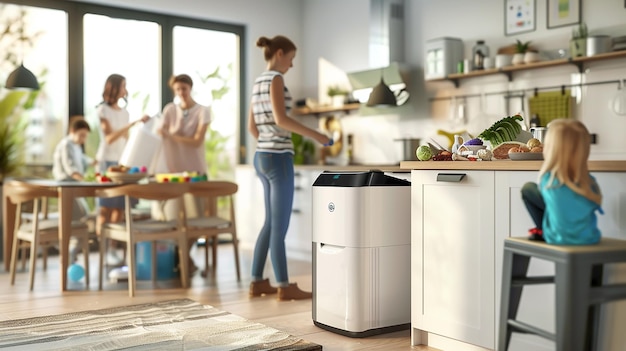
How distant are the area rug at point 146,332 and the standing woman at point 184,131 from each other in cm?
147

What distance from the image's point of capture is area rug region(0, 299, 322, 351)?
2873 mm

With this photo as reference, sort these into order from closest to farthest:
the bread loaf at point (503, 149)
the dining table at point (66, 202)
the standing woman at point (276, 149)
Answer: the bread loaf at point (503, 149)
the standing woman at point (276, 149)
the dining table at point (66, 202)

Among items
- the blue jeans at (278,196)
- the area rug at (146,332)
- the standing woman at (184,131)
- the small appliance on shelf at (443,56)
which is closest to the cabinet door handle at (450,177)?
the area rug at (146,332)

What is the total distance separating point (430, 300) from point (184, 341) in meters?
1.06

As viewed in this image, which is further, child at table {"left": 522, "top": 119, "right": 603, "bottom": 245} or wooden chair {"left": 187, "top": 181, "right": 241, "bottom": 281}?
wooden chair {"left": 187, "top": 181, "right": 241, "bottom": 281}

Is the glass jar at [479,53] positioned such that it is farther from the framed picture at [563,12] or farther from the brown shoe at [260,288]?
the brown shoe at [260,288]

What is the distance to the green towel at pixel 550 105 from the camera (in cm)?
471

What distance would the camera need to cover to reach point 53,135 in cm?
620

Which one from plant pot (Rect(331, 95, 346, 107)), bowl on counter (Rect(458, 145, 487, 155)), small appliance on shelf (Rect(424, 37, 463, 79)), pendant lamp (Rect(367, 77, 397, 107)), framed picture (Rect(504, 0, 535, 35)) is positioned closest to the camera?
bowl on counter (Rect(458, 145, 487, 155))

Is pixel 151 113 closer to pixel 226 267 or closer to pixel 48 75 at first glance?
pixel 48 75

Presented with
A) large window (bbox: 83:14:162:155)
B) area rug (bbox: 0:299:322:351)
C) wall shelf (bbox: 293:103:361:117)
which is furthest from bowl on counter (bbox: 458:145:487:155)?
large window (bbox: 83:14:162:155)

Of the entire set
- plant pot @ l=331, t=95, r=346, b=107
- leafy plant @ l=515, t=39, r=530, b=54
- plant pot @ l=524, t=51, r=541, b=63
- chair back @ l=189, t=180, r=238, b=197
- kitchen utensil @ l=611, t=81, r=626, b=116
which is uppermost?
leafy plant @ l=515, t=39, r=530, b=54

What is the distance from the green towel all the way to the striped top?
198cm

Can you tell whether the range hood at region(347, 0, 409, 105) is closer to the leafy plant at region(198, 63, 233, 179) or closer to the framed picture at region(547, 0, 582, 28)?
the framed picture at region(547, 0, 582, 28)
